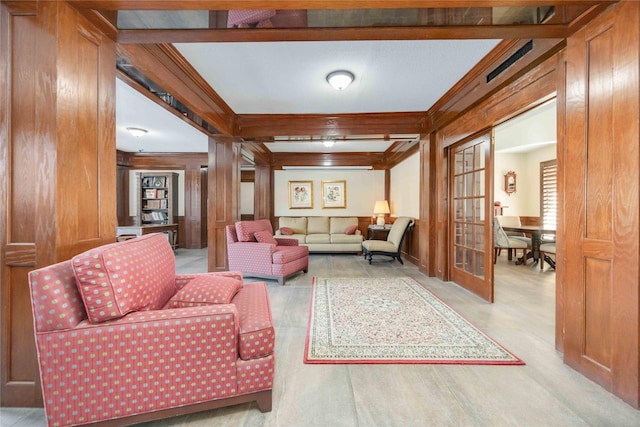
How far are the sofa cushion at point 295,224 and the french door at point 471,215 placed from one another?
12.8ft

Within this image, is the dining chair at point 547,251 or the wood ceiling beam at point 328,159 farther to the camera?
the wood ceiling beam at point 328,159

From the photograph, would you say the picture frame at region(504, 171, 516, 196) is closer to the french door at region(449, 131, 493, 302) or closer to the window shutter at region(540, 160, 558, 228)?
the window shutter at region(540, 160, 558, 228)

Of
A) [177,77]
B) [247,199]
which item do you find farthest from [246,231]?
[247,199]

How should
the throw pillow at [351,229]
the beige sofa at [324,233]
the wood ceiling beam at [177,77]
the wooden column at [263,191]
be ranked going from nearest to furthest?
1. the wood ceiling beam at [177,77]
2. the beige sofa at [324,233]
3. the throw pillow at [351,229]
4. the wooden column at [263,191]

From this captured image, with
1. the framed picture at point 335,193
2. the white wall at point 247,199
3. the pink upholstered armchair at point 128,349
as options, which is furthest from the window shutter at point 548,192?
the white wall at point 247,199

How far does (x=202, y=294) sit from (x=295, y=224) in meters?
5.63

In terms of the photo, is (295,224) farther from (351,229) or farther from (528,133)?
(528,133)

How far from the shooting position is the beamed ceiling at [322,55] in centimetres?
178

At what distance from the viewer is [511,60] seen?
2.53 meters

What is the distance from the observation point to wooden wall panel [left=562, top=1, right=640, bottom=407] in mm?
1536

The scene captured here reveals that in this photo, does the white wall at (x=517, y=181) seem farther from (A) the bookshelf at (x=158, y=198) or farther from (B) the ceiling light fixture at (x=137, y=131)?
(A) the bookshelf at (x=158, y=198)

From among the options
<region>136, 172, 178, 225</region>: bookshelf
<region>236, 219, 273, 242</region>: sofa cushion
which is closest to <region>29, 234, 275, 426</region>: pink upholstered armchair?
<region>236, 219, 273, 242</region>: sofa cushion

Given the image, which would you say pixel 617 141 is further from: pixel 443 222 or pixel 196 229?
pixel 196 229

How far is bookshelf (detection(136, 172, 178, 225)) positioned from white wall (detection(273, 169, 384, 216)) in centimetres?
289
